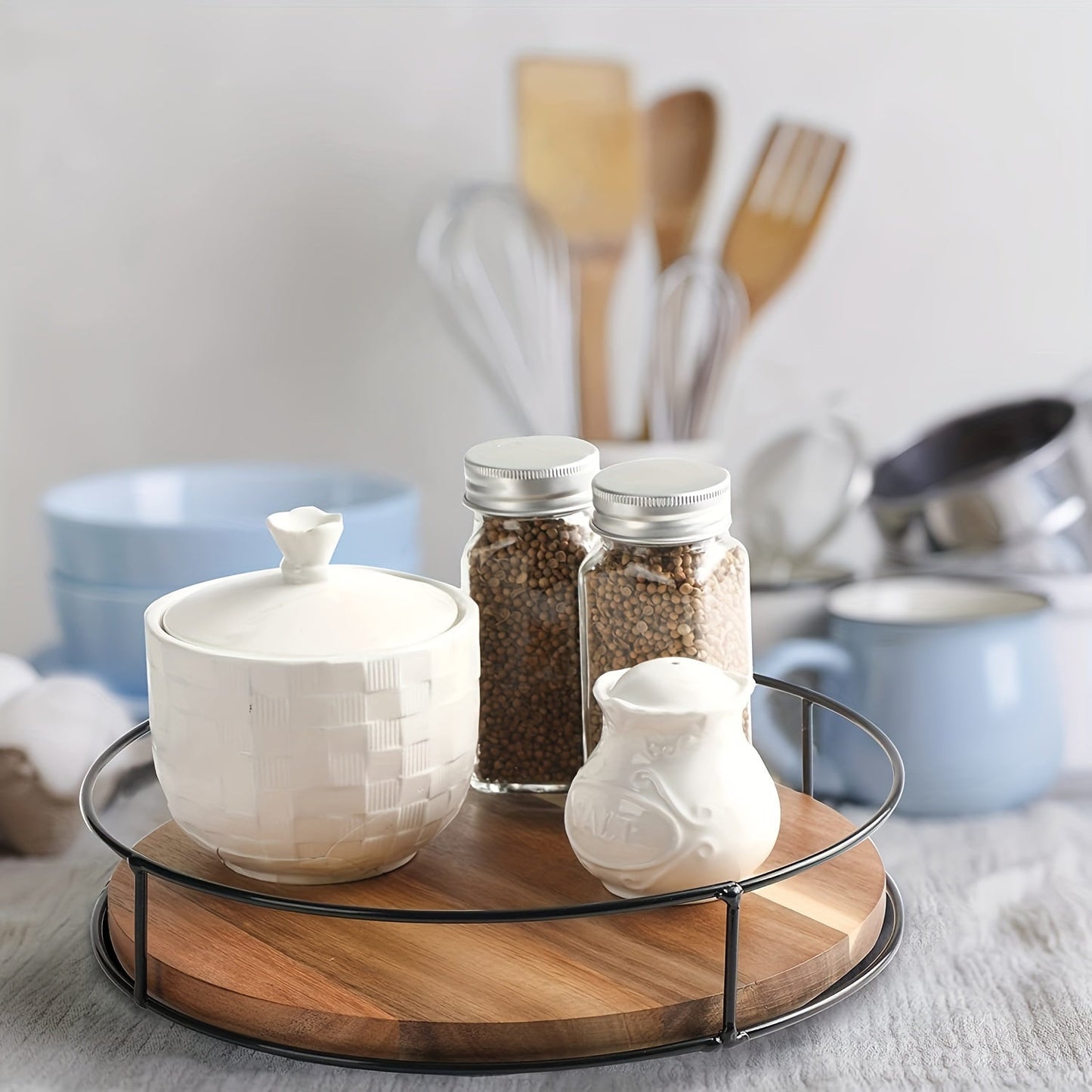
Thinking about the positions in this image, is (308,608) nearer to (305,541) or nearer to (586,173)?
(305,541)

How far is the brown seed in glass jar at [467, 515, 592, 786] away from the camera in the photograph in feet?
1.54

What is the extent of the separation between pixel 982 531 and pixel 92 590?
18.4 inches

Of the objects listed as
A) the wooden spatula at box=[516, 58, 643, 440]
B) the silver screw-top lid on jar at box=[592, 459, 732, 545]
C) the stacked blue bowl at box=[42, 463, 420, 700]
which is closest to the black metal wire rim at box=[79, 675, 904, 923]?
the silver screw-top lid on jar at box=[592, 459, 732, 545]

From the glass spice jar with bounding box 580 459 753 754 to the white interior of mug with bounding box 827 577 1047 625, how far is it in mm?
277

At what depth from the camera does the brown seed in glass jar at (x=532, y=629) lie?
47 cm

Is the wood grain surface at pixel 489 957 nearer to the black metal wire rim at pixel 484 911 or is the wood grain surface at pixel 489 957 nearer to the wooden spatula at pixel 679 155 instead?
the black metal wire rim at pixel 484 911

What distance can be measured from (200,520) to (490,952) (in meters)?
0.44

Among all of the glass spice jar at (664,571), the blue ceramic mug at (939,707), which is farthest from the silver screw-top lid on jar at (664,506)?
the blue ceramic mug at (939,707)

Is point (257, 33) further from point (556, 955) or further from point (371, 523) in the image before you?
point (556, 955)

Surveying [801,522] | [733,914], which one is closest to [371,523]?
[801,522]

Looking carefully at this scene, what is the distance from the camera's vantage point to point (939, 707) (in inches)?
26.1

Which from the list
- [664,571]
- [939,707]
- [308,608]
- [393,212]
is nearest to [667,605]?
[664,571]

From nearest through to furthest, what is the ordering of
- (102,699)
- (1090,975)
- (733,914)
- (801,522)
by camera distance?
(733,914)
(1090,975)
(102,699)
(801,522)

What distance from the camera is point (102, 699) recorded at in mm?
Result: 623
